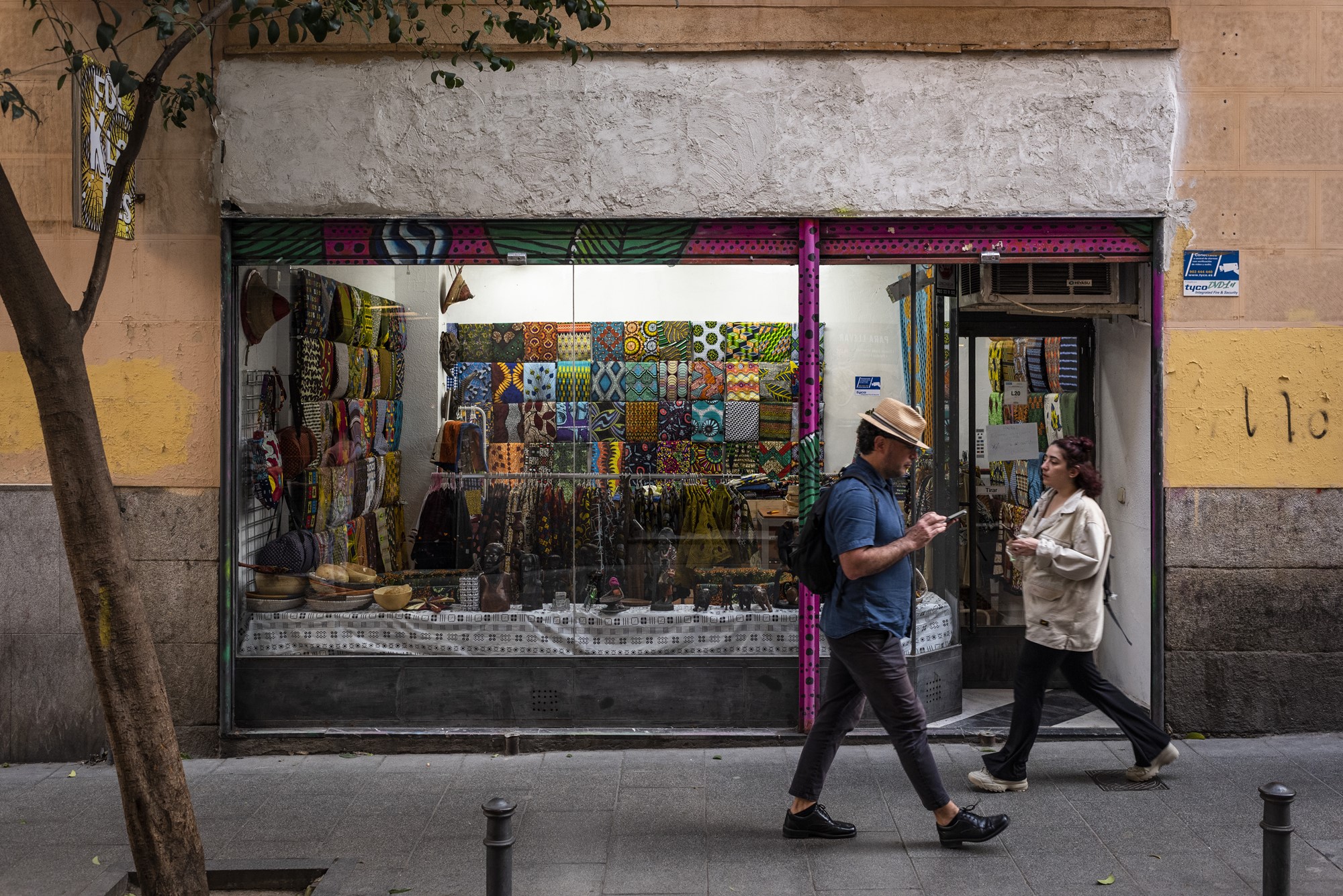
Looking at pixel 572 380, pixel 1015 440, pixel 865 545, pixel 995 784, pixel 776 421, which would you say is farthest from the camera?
pixel 1015 440

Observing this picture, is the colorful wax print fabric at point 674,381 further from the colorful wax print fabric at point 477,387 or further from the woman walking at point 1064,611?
the woman walking at point 1064,611

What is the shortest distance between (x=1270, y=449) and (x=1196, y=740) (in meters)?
1.69

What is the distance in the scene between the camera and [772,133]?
6.80 m

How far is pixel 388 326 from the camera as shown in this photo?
7.62 m

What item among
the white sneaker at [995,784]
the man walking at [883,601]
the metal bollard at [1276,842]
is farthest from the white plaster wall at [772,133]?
the metal bollard at [1276,842]

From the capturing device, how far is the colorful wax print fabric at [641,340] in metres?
7.37

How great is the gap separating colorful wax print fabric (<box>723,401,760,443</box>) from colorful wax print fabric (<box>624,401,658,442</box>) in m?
0.43

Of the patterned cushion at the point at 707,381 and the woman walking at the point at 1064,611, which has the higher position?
the patterned cushion at the point at 707,381

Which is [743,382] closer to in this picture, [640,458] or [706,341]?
[706,341]

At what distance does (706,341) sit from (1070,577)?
2.72m

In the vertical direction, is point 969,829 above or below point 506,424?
below

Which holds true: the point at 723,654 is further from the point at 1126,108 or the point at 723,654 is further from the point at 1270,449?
the point at 1126,108

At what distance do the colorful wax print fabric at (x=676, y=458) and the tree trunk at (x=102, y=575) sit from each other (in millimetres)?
3495

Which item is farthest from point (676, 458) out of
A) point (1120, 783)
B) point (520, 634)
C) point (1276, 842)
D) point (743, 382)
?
point (1276, 842)
